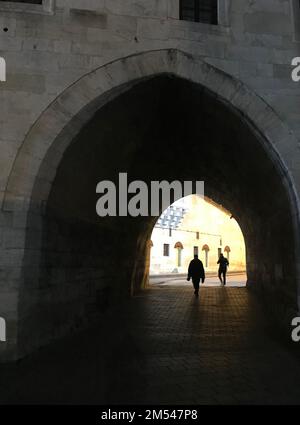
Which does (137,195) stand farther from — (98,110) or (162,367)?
(162,367)

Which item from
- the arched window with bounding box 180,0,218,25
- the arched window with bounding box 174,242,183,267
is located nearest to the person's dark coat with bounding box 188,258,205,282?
the arched window with bounding box 180,0,218,25

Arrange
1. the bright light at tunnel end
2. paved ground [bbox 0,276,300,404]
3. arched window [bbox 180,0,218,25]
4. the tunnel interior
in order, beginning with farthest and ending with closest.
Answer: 1. the bright light at tunnel end
2. arched window [bbox 180,0,218,25]
3. the tunnel interior
4. paved ground [bbox 0,276,300,404]

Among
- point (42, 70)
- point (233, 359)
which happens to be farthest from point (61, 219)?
point (233, 359)

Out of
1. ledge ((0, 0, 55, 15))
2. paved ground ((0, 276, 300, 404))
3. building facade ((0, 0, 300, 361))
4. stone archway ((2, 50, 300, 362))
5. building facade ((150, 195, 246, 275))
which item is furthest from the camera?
building facade ((150, 195, 246, 275))

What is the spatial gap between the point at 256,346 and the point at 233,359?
0.83m

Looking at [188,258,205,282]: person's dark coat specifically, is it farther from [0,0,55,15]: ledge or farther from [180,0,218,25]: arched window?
[0,0,55,15]: ledge

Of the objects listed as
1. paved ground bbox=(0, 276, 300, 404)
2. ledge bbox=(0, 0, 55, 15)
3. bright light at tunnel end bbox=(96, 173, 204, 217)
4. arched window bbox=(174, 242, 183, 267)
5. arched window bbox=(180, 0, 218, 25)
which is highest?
arched window bbox=(180, 0, 218, 25)

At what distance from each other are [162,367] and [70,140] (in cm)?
364

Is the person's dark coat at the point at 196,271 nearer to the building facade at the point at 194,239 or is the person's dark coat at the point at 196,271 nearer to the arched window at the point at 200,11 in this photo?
the arched window at the point at 200,11

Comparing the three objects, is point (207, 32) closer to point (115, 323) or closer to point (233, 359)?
point (233, 359)

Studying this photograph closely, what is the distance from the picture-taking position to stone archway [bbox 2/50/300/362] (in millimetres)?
5219

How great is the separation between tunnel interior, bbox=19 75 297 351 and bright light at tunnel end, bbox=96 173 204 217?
0.22m

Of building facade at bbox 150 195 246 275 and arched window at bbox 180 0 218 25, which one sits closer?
arched window at bbox 180 0 218 25

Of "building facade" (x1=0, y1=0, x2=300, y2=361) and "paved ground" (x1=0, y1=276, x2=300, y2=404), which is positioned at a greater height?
"building facade" (x1=0, y1=0, x2=300, y2=361)
